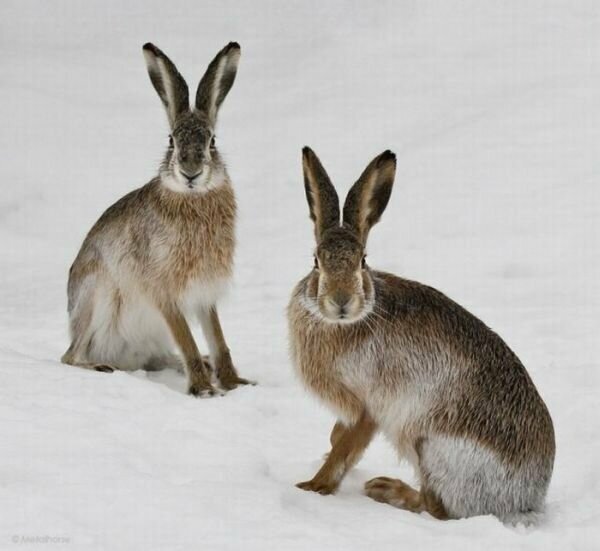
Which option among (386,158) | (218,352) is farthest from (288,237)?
(386,158)

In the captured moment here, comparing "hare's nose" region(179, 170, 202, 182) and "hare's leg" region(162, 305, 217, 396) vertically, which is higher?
"hare's nose" region(179, 170, 202, 182)

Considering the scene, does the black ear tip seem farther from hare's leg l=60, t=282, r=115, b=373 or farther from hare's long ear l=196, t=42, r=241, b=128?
hare's leg l=60, t=282, r=115, b=373

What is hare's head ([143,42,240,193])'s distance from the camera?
22.1ft

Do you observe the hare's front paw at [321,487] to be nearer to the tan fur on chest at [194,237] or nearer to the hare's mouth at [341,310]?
the hare's mouth at [341,310]

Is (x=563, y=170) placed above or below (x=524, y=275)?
above

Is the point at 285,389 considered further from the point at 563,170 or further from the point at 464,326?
the point at 563,170

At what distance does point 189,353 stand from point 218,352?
246 mm

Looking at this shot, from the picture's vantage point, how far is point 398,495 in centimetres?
530

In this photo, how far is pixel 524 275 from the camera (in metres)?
8.89

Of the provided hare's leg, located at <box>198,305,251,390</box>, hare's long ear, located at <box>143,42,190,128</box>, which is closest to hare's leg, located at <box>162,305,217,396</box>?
hare's leg, located at <box>198,305,251,390</box>

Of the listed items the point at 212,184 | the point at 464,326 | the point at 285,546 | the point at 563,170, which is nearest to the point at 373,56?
the point at 563,170

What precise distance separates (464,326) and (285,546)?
1482 mm

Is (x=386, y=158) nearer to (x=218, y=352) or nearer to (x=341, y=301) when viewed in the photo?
(x=341, y=301)

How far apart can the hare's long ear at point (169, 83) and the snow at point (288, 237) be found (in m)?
1.61
